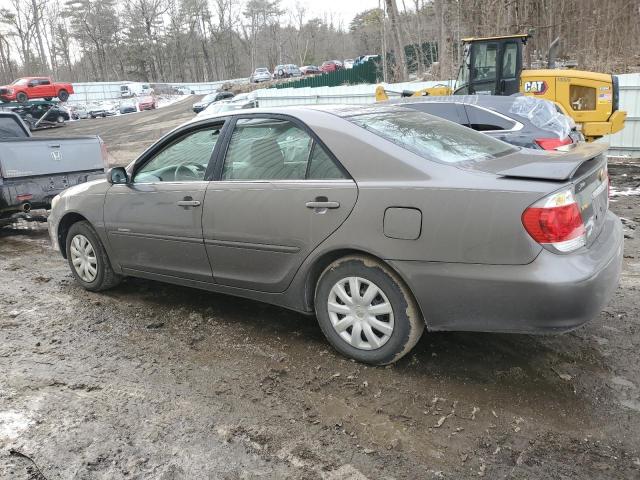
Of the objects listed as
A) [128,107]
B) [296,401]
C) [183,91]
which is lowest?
[296,401]

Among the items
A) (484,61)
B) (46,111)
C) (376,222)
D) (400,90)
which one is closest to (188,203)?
(376,222)

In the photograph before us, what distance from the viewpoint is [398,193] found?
308cm

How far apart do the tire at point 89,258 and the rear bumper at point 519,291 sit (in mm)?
3037

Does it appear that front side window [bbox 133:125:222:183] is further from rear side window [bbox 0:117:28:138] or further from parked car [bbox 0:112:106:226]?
rear side window [bbox 0:117:28:138]

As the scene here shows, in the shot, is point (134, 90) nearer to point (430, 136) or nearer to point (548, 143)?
point (548, 143)

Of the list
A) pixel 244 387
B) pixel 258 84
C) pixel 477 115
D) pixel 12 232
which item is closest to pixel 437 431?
pixel 244 387

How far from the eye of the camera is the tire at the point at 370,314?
3.17 metres

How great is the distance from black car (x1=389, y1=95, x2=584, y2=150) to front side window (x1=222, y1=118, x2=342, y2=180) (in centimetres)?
398

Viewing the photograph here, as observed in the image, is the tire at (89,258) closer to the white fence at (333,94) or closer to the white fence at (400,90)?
the white fence at (400,90)

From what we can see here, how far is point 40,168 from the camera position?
761 centimetres

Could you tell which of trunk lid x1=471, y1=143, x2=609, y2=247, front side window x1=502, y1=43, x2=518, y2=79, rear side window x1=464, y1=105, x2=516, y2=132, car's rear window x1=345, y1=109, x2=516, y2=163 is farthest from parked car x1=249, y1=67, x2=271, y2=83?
trunk lid x1=471, y1=143, x2=609, y2=247

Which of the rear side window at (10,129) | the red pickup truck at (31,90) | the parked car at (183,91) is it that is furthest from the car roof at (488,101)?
the parked car at (183,91)

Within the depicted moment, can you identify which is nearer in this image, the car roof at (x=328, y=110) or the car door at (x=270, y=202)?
the car door at (x=270, y=202)

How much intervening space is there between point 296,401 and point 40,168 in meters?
6.24
